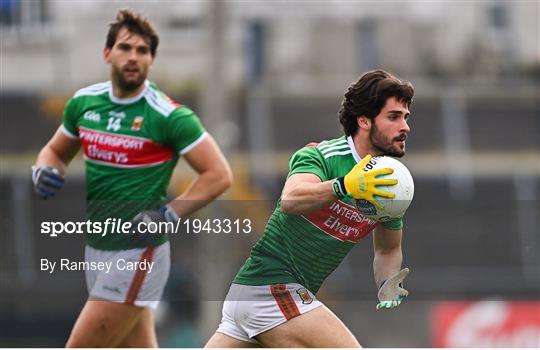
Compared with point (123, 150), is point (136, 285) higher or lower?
lower

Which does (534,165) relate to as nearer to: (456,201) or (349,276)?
(456,201)

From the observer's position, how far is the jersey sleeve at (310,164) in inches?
230

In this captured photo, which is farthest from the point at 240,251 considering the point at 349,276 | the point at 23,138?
the point at 23,138

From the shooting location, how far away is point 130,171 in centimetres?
709

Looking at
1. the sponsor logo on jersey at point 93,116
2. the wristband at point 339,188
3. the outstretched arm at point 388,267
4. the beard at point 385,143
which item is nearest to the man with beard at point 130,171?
the sponsor logo on jersey at point 93,116

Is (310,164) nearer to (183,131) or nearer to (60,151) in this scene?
(183,131)

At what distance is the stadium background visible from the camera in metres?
18.5

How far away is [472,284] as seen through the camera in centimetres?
1916

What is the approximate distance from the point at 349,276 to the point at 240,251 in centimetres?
187

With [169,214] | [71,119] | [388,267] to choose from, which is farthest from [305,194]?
[71,119]

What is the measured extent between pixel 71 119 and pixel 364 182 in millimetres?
2371

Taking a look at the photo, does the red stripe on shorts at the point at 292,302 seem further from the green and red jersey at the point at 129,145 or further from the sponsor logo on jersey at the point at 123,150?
the sponsor logo on jersey at the point at 123,150

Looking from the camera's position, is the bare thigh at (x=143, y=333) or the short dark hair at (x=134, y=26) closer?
the short dark hair at (x=134, y=26)

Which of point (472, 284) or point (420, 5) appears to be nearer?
point (472, 284)
